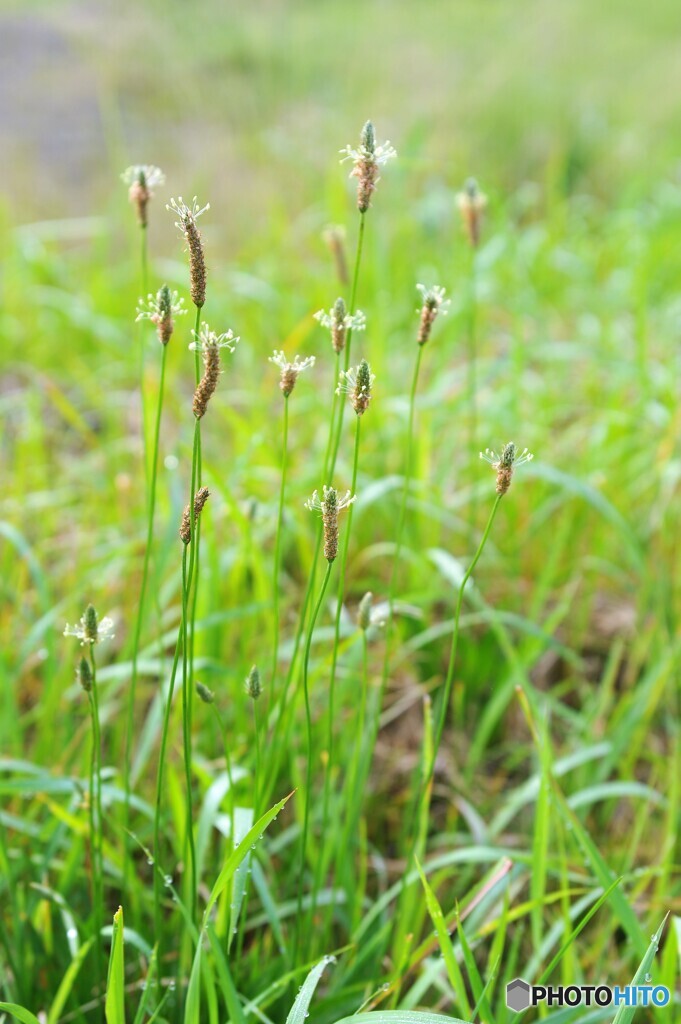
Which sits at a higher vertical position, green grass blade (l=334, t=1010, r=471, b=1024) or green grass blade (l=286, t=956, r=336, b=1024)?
green grass blade (l=286, t=956, r=336, b=1024)

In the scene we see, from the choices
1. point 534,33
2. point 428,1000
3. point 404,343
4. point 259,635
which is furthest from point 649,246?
point 534,33

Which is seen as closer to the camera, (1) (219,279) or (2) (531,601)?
(2) (531,601)

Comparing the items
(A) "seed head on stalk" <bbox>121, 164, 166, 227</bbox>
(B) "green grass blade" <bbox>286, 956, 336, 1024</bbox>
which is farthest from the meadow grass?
(A) "seed head on stalk" <bbox>121, 164, 166, 227</bbox>

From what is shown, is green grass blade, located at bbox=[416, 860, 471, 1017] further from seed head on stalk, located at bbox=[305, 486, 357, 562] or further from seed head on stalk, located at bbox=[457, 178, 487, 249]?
seed head on stalk, located at bbox=[457, 178, 487, 249]

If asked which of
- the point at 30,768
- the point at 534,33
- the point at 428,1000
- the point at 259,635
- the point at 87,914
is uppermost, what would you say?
the point at 534,33

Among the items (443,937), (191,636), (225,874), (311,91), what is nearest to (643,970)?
(443,937)

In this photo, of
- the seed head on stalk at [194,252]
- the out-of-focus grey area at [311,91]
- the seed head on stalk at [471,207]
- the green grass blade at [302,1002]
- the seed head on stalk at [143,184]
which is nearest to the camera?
the seed head on stalk at [194,252]

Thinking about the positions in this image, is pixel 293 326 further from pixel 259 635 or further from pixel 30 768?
pixel 30 768

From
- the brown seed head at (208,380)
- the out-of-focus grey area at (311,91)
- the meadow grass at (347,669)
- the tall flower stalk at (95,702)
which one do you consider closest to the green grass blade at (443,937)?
the meadow grass at (347,669)

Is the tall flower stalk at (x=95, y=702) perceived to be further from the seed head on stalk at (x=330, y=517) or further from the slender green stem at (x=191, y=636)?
the seed head on stalk at (x=330, y=517)
